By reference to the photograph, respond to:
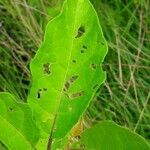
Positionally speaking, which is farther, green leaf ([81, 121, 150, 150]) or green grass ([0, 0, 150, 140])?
green grass ([0, 0, 150, 140])

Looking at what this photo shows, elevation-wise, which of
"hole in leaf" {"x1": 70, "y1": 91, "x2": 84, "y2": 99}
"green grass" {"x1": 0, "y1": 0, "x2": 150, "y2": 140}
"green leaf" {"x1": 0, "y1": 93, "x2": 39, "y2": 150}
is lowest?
"green grass" {"x1": 0, "y1": 0, "x2": 150, "y2": 140}

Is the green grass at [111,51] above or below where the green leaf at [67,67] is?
below

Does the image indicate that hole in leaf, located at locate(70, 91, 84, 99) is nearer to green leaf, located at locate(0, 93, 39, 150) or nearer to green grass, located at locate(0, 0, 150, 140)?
green leaf, located at locate(0, 93, 39, 150)

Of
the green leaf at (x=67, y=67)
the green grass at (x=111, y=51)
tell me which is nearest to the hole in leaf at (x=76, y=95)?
the green leaf at (x=67, y=67)

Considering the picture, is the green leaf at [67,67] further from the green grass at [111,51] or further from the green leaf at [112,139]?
the green grass at [111,51]

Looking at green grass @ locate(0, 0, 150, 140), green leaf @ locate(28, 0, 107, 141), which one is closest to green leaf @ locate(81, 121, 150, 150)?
green leaf @ locate(28, 0, 107, 141)

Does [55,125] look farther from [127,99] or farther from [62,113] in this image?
[127,99]

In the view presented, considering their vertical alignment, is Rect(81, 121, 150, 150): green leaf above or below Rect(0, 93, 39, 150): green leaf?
below
